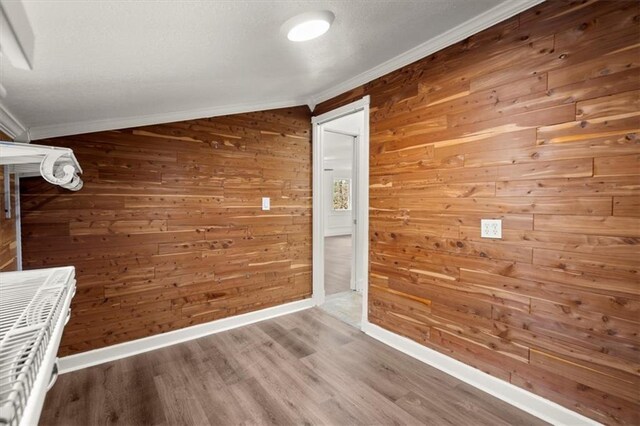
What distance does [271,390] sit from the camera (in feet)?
6.98

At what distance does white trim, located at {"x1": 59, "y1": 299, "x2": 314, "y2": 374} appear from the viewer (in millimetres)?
2432

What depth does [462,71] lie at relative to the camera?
2180 millimetres

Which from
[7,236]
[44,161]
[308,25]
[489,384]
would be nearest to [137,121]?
[7,236]

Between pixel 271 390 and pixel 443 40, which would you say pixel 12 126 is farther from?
pixel 443 40

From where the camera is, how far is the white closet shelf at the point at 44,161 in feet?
3.49

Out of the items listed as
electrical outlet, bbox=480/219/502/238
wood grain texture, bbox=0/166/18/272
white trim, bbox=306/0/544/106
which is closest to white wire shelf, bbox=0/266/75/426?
wood grain texture, bbox=0/166/18/272

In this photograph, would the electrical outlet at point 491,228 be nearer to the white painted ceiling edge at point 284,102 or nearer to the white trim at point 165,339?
the white painted ceiling edge at point 284,102

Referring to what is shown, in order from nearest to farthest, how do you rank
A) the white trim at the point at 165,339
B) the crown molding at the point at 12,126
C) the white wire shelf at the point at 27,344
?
the white wire shelf at the point at 27,344 → the crown molding at the point at 12,126 → the white trim at the point at 165,339

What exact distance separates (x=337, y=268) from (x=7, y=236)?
14.3 ft

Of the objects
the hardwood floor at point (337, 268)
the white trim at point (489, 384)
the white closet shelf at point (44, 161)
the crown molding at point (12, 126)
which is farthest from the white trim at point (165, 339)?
the crown molding at point (12, 126)

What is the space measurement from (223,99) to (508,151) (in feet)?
7.23

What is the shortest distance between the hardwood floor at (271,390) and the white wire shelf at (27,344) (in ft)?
3.87

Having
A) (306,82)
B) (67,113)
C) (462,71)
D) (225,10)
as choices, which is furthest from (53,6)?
(462,71)

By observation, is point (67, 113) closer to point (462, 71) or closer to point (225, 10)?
point (225, 10)
